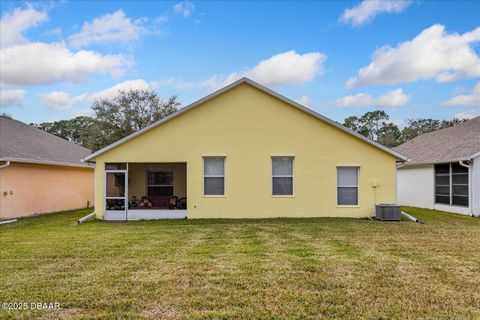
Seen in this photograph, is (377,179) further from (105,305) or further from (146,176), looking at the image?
(105,305)

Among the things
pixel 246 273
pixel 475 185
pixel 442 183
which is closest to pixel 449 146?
pixel 442 183

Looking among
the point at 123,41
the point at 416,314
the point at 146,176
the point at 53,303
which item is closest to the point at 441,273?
the point at 416,314

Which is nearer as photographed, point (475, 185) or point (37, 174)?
point (475, 185)

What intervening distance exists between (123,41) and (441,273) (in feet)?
59.2

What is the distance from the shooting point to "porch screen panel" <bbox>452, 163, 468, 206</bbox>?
16.8 m

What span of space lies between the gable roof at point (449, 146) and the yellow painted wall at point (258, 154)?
4.37 m

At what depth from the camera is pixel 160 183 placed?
19094mm

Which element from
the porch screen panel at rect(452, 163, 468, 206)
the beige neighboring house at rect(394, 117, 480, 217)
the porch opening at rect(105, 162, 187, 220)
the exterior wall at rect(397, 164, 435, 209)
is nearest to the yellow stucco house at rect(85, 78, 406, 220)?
the porch opening at rect(105, 162, 187, 220)

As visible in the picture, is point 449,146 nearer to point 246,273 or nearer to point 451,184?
point 451,184

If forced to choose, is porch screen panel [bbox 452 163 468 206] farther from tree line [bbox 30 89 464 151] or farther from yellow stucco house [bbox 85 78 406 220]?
tree line [bbox 30 89 464 151]

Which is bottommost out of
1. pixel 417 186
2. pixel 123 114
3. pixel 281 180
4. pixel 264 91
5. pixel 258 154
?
pixel 417 186

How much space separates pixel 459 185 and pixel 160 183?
1396 cm

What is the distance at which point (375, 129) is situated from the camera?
59.5m

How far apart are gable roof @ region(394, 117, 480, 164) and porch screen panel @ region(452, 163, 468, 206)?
1.99ft
